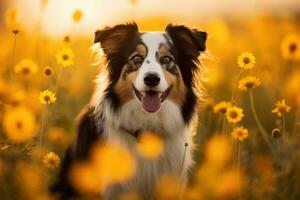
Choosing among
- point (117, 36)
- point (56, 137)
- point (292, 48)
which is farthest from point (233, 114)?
point (56, 137)

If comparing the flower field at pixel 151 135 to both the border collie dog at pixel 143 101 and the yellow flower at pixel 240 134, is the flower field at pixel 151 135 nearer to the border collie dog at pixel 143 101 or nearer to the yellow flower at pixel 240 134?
the yellow flower at pixel 240 134

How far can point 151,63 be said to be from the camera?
5957 millimetres

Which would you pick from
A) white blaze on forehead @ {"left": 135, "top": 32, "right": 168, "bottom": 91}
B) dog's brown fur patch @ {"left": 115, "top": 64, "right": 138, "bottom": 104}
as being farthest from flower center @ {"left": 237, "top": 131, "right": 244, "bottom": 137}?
dog's brown fur patch @ {"left": 115, "top": 64, "right": 138, "bottom": 104}

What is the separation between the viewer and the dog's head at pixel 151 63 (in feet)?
19.5

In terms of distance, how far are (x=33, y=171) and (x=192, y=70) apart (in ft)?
6.77

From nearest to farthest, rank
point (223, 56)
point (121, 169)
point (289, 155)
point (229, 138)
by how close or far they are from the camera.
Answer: point (121, 169) → point (289, 155) → point (229, 138) → point (223, 56)

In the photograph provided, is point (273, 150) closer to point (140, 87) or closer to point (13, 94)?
point (140, 87)

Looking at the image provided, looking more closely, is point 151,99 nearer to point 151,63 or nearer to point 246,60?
point 151,63

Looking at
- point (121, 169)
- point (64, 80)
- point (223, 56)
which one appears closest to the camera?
point (121, 169)

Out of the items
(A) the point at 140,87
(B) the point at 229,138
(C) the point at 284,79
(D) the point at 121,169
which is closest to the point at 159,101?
(A) the point at 140,87

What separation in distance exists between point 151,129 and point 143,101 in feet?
1.10

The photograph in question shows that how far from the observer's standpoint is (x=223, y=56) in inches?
504

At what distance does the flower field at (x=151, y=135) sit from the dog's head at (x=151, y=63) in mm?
294

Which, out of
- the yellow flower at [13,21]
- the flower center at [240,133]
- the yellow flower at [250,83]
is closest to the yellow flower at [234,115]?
the flower center at [240,133]
